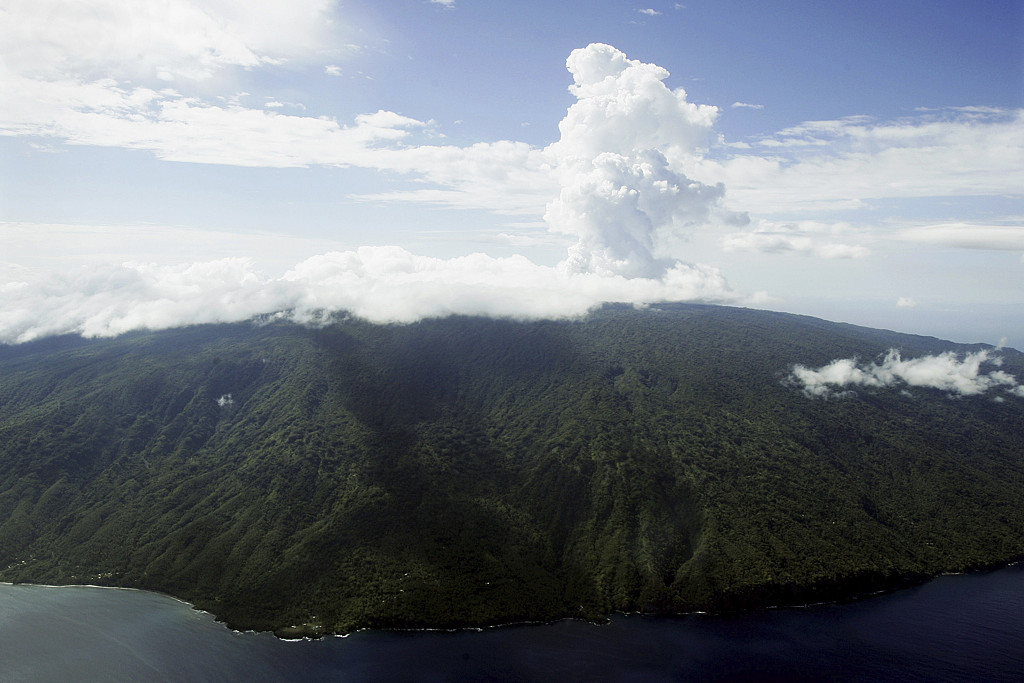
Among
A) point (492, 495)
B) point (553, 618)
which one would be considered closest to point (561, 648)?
point (553, 618)

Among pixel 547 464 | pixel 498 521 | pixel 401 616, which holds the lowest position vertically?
pixel 401 616

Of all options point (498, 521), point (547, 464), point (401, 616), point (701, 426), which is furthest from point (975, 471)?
point (401, 616)

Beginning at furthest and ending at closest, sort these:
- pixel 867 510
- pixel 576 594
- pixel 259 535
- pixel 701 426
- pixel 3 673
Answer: pixel 701 426 < pixel 867 510 < pixel 259 535 < pixel 576 594 < pixel 3 673

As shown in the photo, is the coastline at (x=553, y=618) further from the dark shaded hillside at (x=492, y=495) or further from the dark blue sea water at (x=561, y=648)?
the dark blue sea water at (x=561, y=648)

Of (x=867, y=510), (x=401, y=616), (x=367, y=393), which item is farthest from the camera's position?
→ (x=367, y=393)

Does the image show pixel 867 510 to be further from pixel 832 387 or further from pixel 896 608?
pixel 832 387

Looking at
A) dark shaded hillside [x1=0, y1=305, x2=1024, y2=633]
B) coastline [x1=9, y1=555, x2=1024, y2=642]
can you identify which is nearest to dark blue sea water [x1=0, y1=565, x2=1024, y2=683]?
coastline [x1=9, y1=555, x2=1024, y2=642]

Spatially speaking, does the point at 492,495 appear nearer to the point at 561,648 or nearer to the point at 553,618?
the point at 553,618
